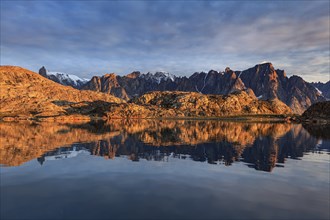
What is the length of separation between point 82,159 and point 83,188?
18952 mm

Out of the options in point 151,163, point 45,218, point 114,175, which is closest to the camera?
point 45,218

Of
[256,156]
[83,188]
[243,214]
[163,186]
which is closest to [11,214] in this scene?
[83,188]

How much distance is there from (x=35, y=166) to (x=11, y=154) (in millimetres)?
13036

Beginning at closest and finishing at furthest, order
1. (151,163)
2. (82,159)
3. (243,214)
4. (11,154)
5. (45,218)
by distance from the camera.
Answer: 1. (45,218)
2. (243,214)
3. (151,163)
4. (82,159)
5. (11,154)

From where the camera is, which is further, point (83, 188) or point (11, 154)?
point (11, 154)

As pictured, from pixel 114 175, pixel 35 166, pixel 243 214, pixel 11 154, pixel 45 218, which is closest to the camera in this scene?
pixel 45 218

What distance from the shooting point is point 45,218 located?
19.8 m

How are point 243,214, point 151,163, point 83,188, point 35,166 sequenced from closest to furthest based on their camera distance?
1. point 243,214
2. point 83,188
3. point 35,166
4. point 151,163

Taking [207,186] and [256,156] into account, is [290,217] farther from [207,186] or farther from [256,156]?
[256,156]

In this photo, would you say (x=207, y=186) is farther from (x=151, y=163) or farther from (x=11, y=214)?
(x=11, y=214)

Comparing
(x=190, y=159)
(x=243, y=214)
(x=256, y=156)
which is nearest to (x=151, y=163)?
(x=190, y=159)

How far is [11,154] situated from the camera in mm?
49375

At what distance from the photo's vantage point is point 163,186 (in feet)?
96.2

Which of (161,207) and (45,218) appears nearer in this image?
(45,218)
